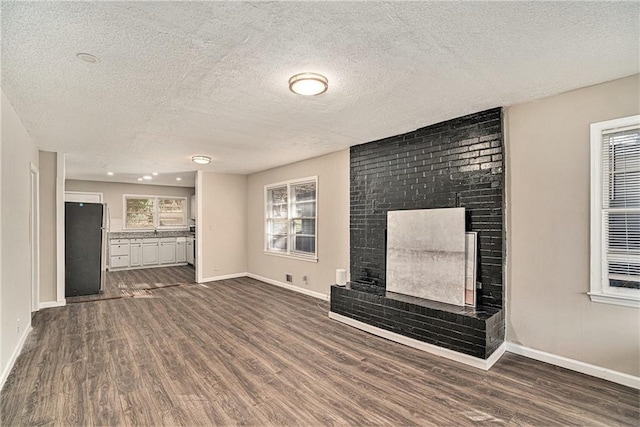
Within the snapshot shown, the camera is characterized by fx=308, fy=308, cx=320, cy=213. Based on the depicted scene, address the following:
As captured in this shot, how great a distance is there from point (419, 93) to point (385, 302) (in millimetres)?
2337

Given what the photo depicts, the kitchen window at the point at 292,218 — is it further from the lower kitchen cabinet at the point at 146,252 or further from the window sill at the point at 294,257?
the lower kitchen cabinet at the point at 146,252

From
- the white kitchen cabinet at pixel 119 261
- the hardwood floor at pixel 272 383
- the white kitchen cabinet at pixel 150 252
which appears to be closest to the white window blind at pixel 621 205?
the hardwood floor at pixel 272 383

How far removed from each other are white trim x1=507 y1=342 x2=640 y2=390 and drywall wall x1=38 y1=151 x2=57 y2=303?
6544mm

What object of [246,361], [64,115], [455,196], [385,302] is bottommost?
[246,361]

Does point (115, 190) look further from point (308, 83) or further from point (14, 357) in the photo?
point (308, 83)

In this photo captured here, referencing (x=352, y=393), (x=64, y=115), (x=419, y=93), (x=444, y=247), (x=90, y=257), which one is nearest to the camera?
(x=352, y=393)

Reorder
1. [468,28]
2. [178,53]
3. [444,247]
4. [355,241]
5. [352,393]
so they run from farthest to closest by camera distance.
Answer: [355,241], [444,247], [352,393], [178,53], [468,28]

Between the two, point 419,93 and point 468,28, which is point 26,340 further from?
point 468,28

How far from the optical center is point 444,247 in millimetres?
3537

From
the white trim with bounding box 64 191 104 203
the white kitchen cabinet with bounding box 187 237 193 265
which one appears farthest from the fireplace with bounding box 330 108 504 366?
the white trim with bounding box 64 191 104 203

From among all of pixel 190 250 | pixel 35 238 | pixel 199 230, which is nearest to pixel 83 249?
pixel 35 238

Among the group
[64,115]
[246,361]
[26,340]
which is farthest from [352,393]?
[64,115]

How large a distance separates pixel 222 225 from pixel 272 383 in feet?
16.9

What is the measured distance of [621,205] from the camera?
258 centimetres
